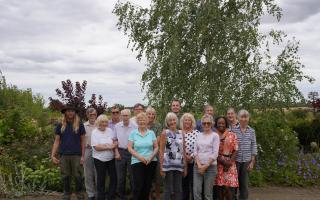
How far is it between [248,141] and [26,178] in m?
4.57

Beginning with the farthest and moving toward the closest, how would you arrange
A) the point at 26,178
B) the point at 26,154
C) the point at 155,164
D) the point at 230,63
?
1. the point at 230,63
2. the point at 26,154
3. the point at 26,178
4. the point at 155,164

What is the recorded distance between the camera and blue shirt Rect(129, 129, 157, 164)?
8094 mm

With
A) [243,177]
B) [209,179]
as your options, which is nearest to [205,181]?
[209,179]

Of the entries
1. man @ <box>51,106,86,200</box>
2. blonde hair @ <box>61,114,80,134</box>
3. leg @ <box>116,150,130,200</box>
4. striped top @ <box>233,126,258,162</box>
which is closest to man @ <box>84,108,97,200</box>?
man @ <box>51,106,86,200</box>

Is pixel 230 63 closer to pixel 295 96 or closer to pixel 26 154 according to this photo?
pixel 295 96

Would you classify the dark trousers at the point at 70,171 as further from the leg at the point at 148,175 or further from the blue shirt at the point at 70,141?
the leg at the point at 148,175

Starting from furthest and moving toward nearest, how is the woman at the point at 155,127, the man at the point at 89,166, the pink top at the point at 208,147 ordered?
the man at the point at 89,166 < the woman at the point at 155,127 < the pink top at the point at 208,147

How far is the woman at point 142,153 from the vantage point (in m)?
8.09

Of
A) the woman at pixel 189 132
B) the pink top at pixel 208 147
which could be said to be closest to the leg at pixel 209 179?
the pink top at pixel 208 147

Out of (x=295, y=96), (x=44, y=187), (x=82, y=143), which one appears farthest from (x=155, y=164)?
(x=295, y=96)

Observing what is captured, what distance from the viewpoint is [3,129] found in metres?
12.4

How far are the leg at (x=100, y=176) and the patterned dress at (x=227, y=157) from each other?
1969 mm

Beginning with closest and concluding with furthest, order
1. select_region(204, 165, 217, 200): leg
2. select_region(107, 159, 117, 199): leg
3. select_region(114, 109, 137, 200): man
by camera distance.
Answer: select_region(204, 165, 217, 200): leg < select_region(114, 109, 137, 200): man < select_region(107, 159, 117, 199): leg

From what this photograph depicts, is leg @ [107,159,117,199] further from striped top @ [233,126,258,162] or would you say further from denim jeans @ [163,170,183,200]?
striped top @ [233,126,258,162]
